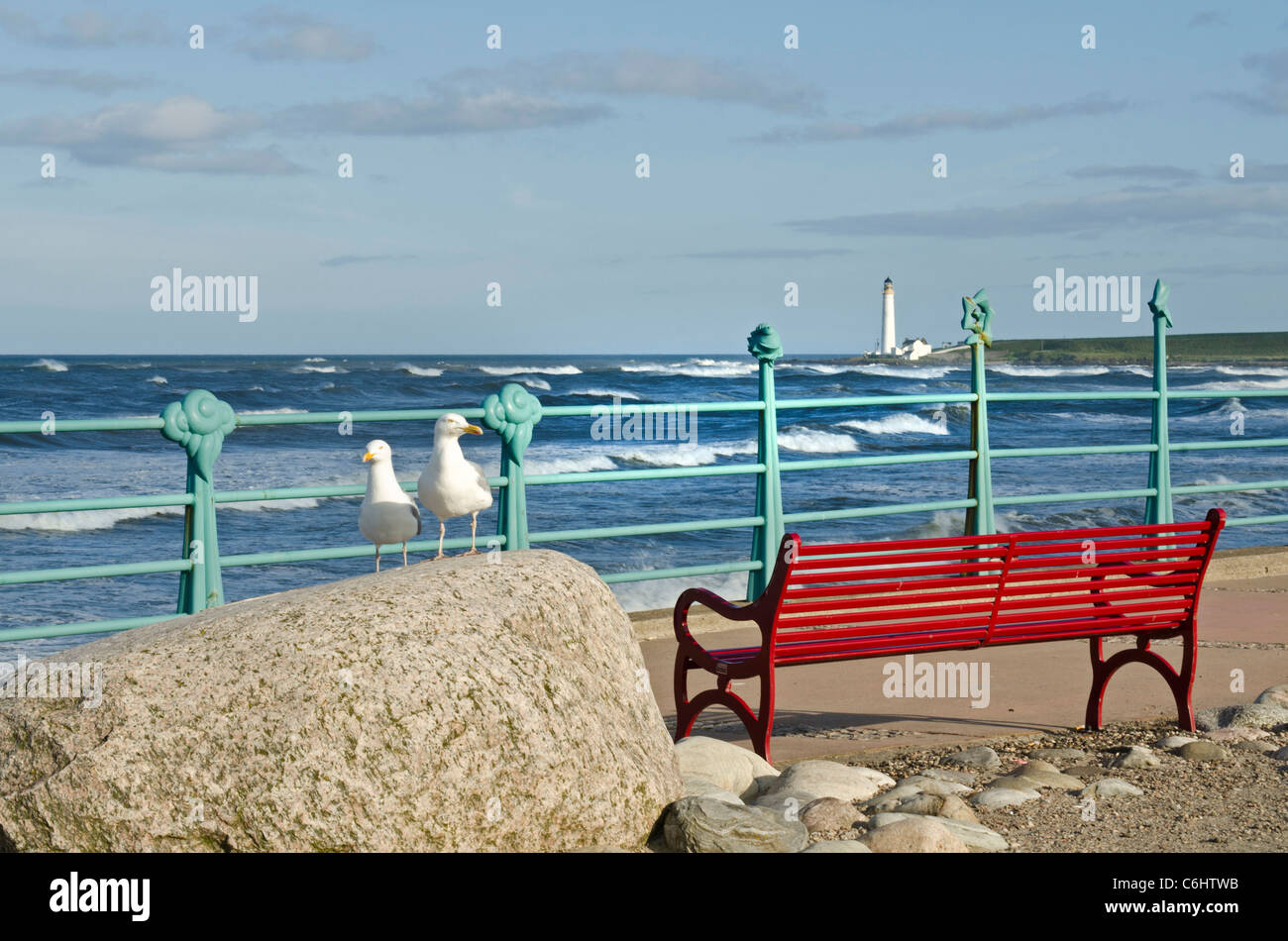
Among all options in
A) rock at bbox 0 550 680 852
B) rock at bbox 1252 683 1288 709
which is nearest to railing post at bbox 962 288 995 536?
rock at bbox 1252 683 1288 709

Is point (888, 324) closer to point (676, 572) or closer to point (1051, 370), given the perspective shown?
point (1051, 370)

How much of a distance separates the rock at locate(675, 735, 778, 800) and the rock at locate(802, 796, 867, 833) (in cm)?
31

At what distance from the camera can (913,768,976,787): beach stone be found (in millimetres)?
4172

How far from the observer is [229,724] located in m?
2.78

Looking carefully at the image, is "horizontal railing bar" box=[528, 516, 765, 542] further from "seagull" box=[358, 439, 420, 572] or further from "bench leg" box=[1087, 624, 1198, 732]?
"bench leg" box=[1087, 624, 1198, 732]

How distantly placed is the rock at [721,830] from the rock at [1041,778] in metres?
1.10

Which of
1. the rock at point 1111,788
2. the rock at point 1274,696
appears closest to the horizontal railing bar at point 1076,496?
the rock at point 1274,696

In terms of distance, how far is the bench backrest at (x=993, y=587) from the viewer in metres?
4.25

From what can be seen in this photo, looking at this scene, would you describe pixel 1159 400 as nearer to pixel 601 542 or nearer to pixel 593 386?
pixel 601 542

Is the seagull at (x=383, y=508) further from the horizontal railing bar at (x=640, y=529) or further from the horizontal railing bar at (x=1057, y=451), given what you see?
the horizontal railing bar at (x=1057, y=451)

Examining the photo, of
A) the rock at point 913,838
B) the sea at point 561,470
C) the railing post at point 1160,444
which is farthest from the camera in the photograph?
the sea at point 561,470

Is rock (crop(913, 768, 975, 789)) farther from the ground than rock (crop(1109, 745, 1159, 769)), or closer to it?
closer to it
